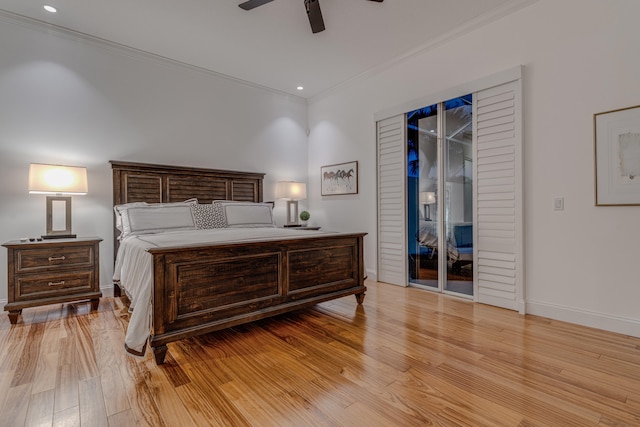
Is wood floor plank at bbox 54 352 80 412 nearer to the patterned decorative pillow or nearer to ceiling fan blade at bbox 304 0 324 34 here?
the patterned decorative pillow

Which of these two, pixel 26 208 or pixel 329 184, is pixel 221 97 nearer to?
pixel 329 184

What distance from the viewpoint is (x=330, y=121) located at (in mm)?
5164

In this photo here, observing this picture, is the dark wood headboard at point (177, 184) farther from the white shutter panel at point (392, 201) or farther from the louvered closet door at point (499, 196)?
the louvered closet door at point (499, 196)

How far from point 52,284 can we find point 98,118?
1.91 metres

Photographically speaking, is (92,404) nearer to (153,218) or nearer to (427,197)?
(153,218)

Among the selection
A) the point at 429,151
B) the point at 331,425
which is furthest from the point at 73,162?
the point at 429,151

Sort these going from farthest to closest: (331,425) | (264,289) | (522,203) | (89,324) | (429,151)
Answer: (429,151) < (522,203) < (89,324) < (264,289) < (331,425)

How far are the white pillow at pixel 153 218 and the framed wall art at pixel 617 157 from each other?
3.99 meters

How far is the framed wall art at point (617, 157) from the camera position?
94.3 inches

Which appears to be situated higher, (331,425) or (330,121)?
(330,121)

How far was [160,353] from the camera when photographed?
203 centimetres

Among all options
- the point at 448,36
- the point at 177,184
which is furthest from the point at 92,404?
the point at 448,36

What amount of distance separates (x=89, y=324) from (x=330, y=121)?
4.13 meters

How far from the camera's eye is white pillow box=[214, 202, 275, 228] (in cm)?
399
